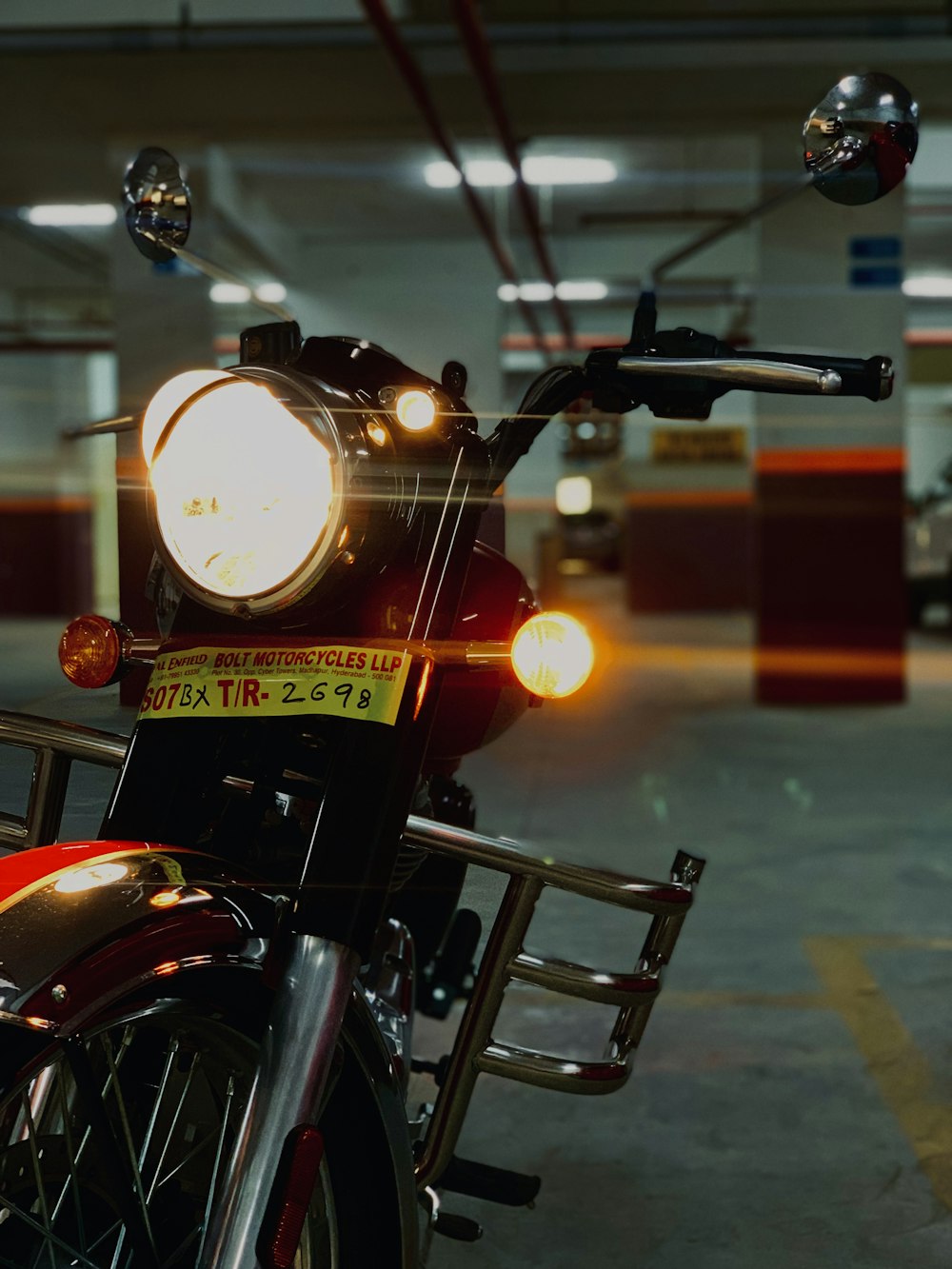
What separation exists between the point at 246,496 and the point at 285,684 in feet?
0.56

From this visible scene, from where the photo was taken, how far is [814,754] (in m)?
5.62

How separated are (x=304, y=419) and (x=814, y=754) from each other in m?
4.83

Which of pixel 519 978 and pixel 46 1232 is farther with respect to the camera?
pixel 519 978

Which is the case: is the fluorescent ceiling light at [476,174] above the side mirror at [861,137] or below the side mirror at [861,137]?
above

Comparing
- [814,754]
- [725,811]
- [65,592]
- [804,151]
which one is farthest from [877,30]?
[65,592]

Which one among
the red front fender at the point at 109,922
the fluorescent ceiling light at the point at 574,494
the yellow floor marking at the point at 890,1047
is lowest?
the yellow floor marking at the point at 890,1047

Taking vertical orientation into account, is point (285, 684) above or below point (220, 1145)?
above

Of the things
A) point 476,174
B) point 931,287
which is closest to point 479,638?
point 476,174

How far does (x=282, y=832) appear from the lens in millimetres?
1270

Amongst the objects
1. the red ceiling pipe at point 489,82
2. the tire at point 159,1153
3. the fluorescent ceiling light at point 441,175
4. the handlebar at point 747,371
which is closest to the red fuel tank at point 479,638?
the handlebar at point 747,371

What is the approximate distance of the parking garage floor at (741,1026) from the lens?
1776 millimetres

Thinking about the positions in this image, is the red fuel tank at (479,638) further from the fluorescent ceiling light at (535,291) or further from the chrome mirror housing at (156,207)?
the fluorescent ceiling light at (535,291)

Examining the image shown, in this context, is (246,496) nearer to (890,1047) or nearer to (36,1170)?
(36,1170)

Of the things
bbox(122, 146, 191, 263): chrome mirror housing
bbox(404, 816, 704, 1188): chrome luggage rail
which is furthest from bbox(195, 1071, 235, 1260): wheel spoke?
bbox(122, 146, 191, 263): chrome mirror housing
